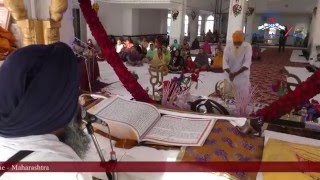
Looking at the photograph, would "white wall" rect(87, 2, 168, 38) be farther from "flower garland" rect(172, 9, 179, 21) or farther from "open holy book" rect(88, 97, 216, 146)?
"open holy book" rect(88, 97, 216, 146)

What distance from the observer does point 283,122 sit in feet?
6.24

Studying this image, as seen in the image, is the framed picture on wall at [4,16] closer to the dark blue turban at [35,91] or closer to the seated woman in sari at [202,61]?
the dark blue turban at [35,91]

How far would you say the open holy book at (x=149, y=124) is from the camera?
4.80 feet

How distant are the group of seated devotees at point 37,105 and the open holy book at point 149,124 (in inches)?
25.3

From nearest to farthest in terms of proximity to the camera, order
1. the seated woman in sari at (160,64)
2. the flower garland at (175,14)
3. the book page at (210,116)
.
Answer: the book page at (210,116)
the seated woman in sari at (160,64)
the flower garland at (175,14)

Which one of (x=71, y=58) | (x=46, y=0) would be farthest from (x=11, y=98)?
(x=46, y=0)

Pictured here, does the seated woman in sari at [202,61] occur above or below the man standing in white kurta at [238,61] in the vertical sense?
below

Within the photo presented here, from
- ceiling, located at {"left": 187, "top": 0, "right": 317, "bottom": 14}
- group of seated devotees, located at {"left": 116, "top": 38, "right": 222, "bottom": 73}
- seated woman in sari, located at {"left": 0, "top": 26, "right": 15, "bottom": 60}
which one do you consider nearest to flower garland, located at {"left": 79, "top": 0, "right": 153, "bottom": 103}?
seated woman in sari, located at {"left": 0, "top": 26, "right": 15, "bottom": 60}

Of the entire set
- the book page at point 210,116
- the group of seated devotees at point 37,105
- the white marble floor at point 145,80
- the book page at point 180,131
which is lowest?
the white marble floor at point 145,80

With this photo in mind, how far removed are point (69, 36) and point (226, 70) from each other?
99.1 inches

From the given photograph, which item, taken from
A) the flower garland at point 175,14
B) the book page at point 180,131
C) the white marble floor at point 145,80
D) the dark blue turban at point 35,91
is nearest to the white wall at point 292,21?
the flower garland at point 175,14

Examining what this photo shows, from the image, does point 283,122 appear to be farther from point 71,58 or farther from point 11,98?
point 11,98

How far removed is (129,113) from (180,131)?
312mm

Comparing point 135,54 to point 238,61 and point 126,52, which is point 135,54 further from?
point 238,61
